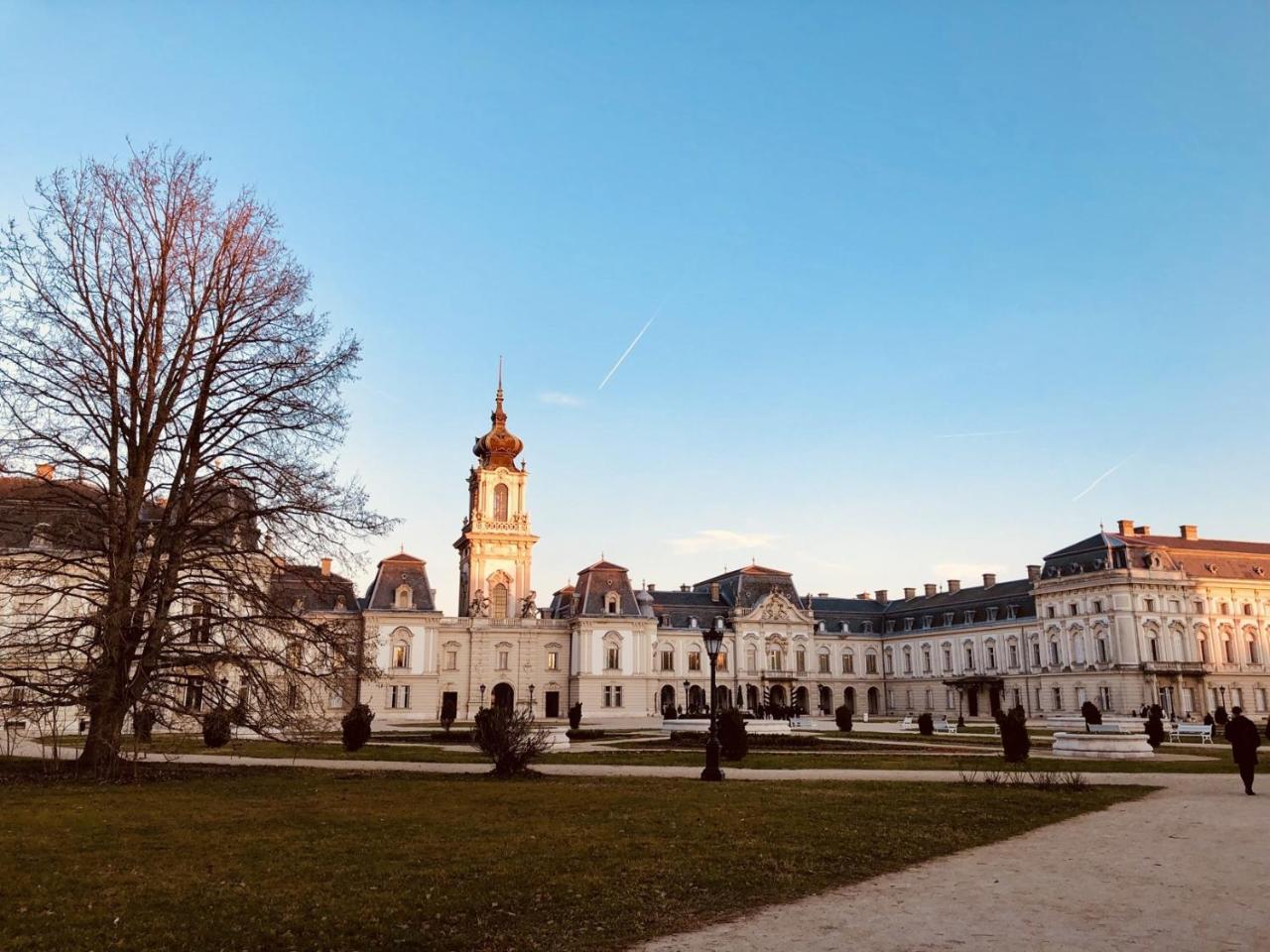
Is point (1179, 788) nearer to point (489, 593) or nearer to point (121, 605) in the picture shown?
point (121, 605)

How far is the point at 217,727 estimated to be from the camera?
73.3 feet

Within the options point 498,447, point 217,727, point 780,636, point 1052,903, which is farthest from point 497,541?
point 1052,903

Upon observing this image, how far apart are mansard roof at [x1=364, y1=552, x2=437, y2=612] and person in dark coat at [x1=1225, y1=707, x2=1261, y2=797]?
5714cm

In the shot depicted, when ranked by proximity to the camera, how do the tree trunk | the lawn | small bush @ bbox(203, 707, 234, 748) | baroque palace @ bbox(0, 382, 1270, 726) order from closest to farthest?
the lawn → the tree trunk → small bush @ bbox(203, 707, 234, 748) → baroque palace @ bbox(0, 382, 1270, 726)

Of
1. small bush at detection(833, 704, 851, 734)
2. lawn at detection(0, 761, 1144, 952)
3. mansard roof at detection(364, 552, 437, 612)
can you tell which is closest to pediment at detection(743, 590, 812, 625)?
mansard roof at detection(364, 552, 437, 612)

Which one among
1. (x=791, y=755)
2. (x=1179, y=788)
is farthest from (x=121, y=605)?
(x=1179, y=788)

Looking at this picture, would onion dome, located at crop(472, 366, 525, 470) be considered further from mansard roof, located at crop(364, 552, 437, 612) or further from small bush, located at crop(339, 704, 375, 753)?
small bush, located at crop(339, 704, 375, 753)

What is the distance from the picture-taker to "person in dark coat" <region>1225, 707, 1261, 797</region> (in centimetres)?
1736

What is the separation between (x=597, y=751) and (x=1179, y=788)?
15983 millimetres

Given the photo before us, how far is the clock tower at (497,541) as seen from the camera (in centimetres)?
7269

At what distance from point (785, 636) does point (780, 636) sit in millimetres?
536

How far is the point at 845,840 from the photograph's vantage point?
11578 millimetres

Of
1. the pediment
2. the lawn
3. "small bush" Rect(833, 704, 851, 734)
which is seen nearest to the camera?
the lawn

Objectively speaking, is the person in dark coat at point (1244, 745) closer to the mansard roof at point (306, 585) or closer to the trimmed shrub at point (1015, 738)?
the trimmed shrub at point (1015, 738)
